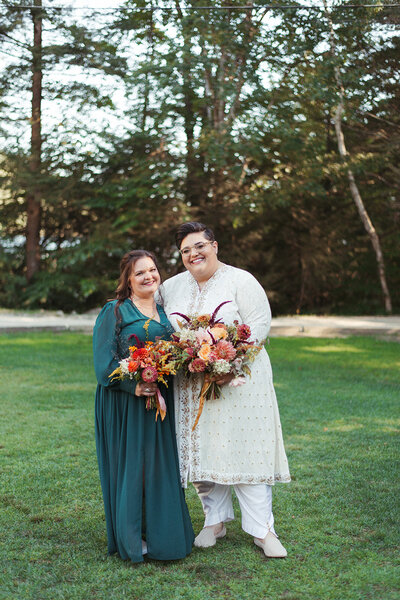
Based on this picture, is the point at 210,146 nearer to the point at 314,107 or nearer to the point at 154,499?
the point at 314,107

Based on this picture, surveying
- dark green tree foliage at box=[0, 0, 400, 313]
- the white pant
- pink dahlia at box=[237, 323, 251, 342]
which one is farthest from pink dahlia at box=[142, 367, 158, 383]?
dark green tree foliage at box=[0, 0, 400, 313]

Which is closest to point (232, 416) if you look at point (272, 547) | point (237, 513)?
point (272, 547)

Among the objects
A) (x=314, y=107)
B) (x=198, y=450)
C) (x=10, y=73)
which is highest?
(x=10, y=73)

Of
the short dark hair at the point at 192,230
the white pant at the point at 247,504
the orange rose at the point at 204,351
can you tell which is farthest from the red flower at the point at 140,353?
the white pant at the point at 247,504

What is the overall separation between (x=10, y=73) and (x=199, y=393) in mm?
18017

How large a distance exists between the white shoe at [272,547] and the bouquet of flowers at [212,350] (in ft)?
2.48

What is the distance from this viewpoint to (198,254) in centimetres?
378

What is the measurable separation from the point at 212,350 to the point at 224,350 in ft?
0.20

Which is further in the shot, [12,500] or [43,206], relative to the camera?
[43,206]

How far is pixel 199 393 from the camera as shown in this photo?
3703 mm

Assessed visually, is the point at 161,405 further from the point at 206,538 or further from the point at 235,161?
the point at 235,161

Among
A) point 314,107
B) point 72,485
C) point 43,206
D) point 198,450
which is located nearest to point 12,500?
point 72,485

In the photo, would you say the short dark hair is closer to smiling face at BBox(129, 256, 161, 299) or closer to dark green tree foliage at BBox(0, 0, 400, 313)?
smiling face at BBox(129, 256, 161, 299)

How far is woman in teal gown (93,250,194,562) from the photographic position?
353 centimetres
